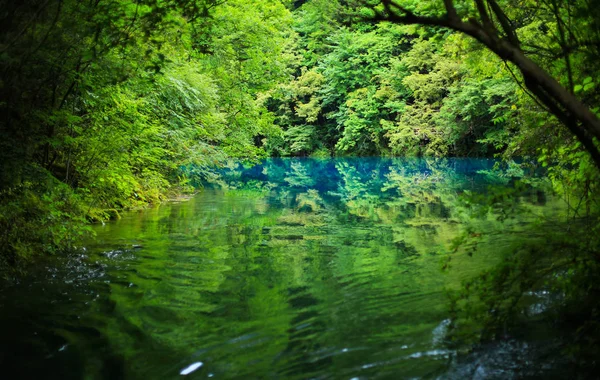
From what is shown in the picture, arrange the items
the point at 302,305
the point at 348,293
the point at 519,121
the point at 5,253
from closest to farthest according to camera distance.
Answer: the point at 302,305 < the point at 348,293 < the point at 5,253 < the point at 519,121

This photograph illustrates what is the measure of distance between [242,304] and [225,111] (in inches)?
545

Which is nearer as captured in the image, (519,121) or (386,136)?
(519,121)

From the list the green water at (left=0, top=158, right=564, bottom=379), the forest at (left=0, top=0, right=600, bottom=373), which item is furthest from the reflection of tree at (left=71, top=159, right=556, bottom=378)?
the forest at (left=0, top=0, right=600, bottom=373)

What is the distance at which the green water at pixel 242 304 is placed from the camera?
12.4 ft

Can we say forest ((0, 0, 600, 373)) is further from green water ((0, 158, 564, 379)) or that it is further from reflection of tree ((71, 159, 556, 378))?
reflection of tree ((71, 159, 556, 378))

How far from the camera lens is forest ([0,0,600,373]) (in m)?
3.35

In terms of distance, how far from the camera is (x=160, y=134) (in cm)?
1329

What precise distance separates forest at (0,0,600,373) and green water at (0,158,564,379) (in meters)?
0.51

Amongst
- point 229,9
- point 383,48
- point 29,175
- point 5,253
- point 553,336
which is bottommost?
point 553,336

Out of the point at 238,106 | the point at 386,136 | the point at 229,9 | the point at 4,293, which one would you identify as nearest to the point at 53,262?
the point at 4,293

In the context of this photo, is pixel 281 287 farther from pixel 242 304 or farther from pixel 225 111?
pixel 225 111

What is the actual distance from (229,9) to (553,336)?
13.7 metres


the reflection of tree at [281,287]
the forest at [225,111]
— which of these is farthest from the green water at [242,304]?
the forest at [225,111]

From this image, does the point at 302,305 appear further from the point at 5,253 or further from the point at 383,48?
the point at 383,48
